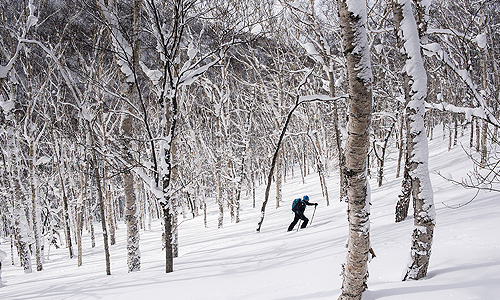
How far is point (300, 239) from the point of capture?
6551 mm

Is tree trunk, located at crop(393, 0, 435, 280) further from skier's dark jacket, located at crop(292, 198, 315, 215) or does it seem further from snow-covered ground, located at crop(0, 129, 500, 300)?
skier's dark jacket, located at crop(292, 198, 315, 215)

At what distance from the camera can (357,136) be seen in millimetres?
2246

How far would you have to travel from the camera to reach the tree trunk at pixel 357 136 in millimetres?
2121

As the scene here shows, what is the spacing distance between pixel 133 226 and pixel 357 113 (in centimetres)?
564

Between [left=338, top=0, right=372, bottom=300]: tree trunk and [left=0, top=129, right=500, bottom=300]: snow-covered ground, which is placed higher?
[left=338, top=0, right=372, bottom=300]: tree trunk

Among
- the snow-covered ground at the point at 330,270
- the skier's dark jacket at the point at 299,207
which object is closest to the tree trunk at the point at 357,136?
the snow-covered ground at the point at 330,270

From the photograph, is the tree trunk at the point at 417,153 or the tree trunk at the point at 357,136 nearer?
the tree trunk at the point at 357,136

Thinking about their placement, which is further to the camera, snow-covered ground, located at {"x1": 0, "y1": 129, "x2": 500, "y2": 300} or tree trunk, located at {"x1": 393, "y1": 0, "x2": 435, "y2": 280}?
tree trunk, located at {"x1": 393, "y1": 0, "x2": 435, "y2": 280}

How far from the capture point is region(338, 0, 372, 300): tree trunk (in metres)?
2.12

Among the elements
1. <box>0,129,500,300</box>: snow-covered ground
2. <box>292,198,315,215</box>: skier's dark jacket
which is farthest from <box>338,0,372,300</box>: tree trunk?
<box>292,198,315,215</box>: skier's dark jacket

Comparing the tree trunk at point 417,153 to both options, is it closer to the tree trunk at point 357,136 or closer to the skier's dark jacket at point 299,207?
the tree trunk at point 357,136

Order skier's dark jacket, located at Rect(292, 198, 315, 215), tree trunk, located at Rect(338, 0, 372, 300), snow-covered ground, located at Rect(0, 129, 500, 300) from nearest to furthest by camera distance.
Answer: tree trunk, located at Rect(338, 0, 372, 300) → snow-covered ground, located at Rect(0, 129, 500, 300) → skier's dark jacket, located at Rect(292, 198, 315, 215)

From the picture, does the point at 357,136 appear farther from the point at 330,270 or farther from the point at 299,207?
the point at 299,207

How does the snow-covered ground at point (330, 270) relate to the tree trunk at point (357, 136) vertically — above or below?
below
